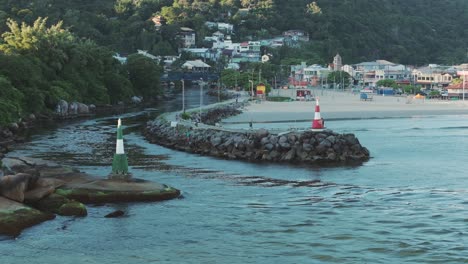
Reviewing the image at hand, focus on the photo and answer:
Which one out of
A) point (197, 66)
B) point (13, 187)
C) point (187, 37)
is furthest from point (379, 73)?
point (13, 187)

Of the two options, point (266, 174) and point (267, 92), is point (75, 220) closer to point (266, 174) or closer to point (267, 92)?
point (266, 174)

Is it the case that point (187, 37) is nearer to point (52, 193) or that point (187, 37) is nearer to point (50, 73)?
point (50, 73)

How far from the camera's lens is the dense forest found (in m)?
60.1

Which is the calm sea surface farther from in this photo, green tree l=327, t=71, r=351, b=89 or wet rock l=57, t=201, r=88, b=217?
green tree l=327, t=71, r=351, b=89

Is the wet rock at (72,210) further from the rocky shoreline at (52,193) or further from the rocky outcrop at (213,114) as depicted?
the rocky outcrop at (213,114)

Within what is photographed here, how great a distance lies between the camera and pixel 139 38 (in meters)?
145

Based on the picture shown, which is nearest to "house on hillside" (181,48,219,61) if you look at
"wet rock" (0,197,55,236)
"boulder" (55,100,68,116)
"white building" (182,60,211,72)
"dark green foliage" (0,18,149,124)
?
"white building" (182,60,211,72)

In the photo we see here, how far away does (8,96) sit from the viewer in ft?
142

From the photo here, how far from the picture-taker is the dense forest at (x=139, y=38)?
6009 cm

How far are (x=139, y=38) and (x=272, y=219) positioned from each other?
131 m

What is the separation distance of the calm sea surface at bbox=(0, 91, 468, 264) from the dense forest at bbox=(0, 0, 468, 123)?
1971 cm

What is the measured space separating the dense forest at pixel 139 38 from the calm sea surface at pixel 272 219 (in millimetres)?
19714

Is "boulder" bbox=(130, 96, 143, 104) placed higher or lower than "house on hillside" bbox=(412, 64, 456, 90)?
lower

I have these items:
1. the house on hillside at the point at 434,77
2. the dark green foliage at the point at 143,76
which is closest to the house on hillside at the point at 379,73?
the house on hillside at the point at 434,77
